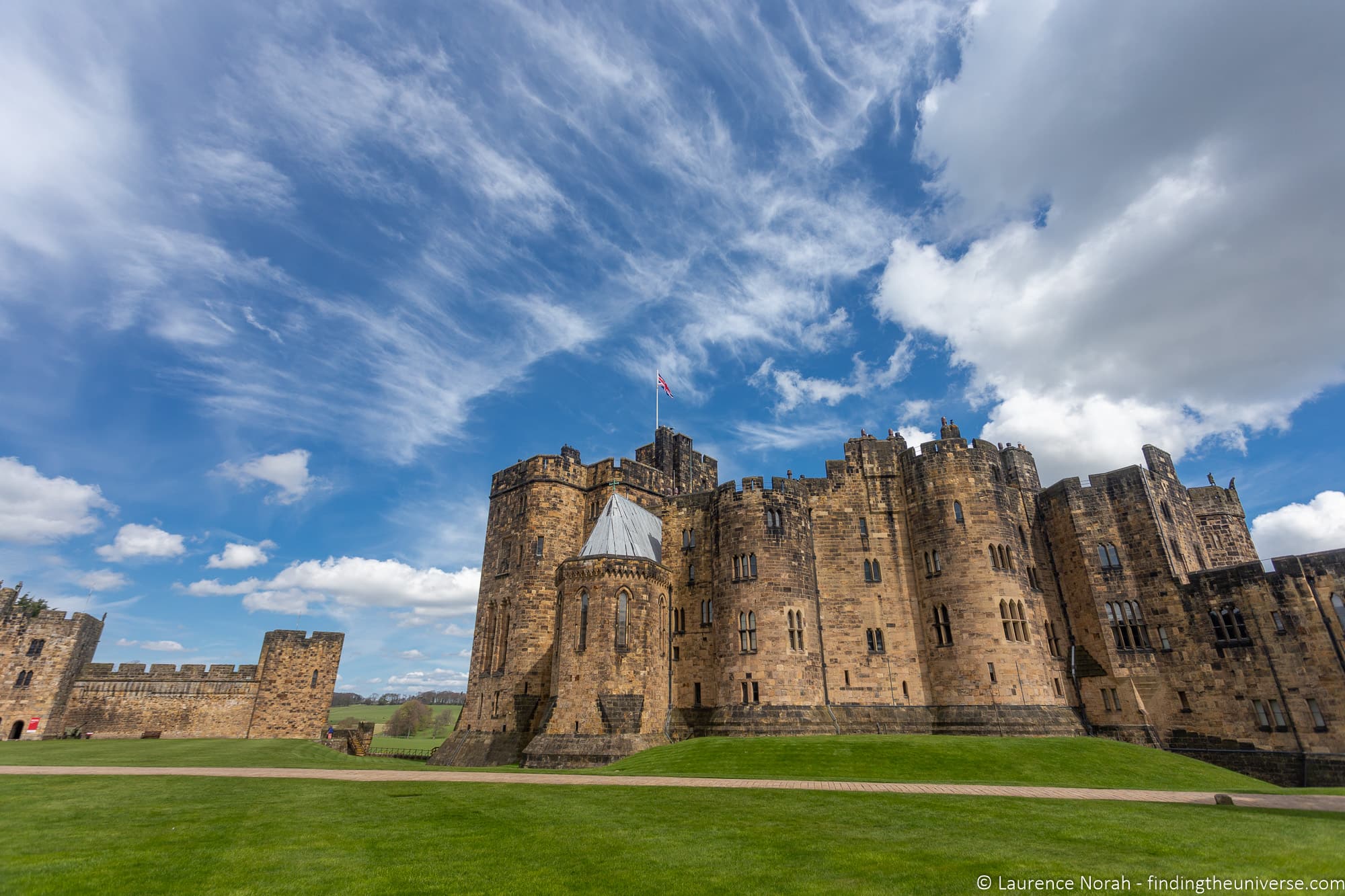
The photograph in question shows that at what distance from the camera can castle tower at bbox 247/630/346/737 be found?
5112 cm

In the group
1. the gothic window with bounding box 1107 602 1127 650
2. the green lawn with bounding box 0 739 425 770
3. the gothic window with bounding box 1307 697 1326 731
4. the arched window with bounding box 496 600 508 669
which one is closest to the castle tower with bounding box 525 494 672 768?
the arched window with bounding box 496 600 508 669

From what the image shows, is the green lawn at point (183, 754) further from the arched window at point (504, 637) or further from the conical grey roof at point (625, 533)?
the conical grey roof at point (625, 533)

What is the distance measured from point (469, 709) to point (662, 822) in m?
31.8

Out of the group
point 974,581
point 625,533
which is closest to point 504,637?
point 625,533

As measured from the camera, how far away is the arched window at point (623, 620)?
119ft

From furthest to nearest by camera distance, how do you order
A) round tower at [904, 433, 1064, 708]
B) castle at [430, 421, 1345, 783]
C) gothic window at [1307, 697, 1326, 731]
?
round tower at [904, 433, 1064, 708], castle at [430, 421, 1345, 783], gothic window at [1307, 697, 1326, 731]

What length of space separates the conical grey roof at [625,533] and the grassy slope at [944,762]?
11.9m

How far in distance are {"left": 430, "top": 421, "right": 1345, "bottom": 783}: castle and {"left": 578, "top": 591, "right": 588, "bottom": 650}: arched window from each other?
0.35 ft

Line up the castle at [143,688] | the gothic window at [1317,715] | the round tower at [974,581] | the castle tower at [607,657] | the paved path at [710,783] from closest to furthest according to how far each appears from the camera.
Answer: the paved path at [710,783]
the gothic window at [1317,715]
the castle tower at [607,657]
the round tower at [974,581]
the castle at [143,688]

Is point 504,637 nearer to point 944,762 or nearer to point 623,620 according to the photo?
point 623,620

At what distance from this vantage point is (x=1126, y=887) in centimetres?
880

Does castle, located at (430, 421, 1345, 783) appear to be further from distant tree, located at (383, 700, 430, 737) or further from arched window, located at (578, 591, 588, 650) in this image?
distant tree, located at (383, 700, 430, 737)

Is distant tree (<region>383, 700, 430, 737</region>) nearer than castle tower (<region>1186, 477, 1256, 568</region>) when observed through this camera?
No

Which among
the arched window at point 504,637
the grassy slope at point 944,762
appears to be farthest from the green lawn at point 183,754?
the grassy slope at point 944,762
